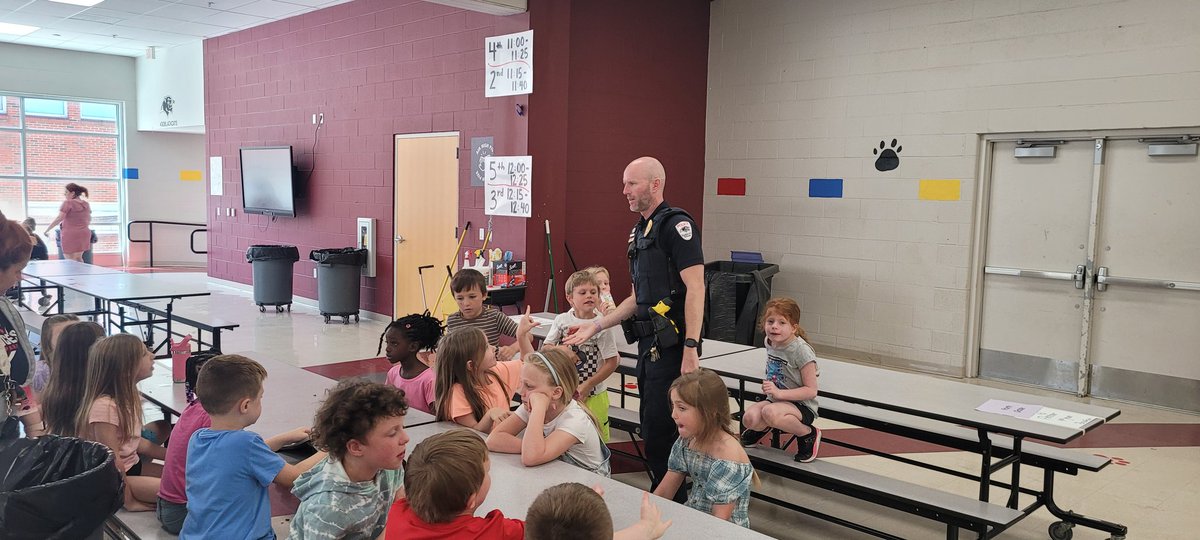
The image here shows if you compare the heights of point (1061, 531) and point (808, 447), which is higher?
point (808, 447)

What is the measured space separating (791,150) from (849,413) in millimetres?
4121

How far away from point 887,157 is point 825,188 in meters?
0.61

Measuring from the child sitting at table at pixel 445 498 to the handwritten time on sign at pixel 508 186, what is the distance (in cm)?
522

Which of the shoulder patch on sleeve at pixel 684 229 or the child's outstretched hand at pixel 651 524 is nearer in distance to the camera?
the child's outstretched hand at pixel 651 524

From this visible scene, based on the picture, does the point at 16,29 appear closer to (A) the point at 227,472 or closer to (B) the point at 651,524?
(A) the point at 227,472

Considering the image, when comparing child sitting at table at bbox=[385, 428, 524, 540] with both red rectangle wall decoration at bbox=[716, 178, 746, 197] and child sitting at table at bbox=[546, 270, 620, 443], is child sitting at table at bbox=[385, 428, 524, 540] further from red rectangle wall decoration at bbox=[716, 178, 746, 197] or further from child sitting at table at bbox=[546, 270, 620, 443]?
red rectangle wall decoration at bbox=[716, 178, 746, 197]

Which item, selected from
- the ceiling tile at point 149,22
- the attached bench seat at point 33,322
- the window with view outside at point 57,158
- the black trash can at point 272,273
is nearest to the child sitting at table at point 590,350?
the attached bench seat at point 33,322

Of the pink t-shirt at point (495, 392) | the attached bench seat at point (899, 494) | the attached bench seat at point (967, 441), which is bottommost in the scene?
the attached bench seat at point (899, 494)

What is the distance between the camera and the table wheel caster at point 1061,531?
11.3 feet

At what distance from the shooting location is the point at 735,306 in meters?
7.18

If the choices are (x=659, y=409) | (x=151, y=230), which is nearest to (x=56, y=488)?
(x=659, y=409)

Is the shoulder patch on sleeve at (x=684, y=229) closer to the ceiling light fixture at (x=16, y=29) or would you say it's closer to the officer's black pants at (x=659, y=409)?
the officer's black pants at (x=659, y=409)

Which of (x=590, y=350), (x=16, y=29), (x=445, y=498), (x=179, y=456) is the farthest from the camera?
(x=16, y=29)

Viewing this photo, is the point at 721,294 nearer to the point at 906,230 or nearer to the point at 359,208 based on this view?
the point at 906,230
